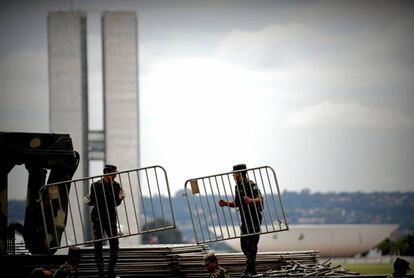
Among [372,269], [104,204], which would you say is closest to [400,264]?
[104,204]

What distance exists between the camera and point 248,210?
11.2 metres

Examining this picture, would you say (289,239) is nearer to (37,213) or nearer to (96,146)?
(96,146)

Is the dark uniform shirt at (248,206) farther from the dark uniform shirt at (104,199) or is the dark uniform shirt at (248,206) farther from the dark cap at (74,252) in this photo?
the dark cap at (74,252)

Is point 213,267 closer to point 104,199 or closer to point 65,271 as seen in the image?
point 65,271

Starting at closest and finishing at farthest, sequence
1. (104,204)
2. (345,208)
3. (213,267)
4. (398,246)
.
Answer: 1. (213,267)
2. (104,204)
3. (398,246)
4. (345,208)

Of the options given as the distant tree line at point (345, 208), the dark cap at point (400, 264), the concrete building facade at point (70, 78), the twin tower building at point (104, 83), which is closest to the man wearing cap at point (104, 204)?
the dark cap at point (400, 264)

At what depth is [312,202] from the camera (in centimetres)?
9975

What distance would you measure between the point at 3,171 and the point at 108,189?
1.37 meters

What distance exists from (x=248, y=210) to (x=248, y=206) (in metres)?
0.06

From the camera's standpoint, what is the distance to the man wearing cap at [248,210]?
11.1 m

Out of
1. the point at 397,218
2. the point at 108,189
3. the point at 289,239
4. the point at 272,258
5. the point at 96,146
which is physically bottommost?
the point at 272,258

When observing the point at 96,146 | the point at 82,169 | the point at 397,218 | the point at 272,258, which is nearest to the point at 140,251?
the point at 272,258

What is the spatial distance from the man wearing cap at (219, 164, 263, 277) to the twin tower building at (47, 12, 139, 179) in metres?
69.5

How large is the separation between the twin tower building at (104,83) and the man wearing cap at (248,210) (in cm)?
6949
